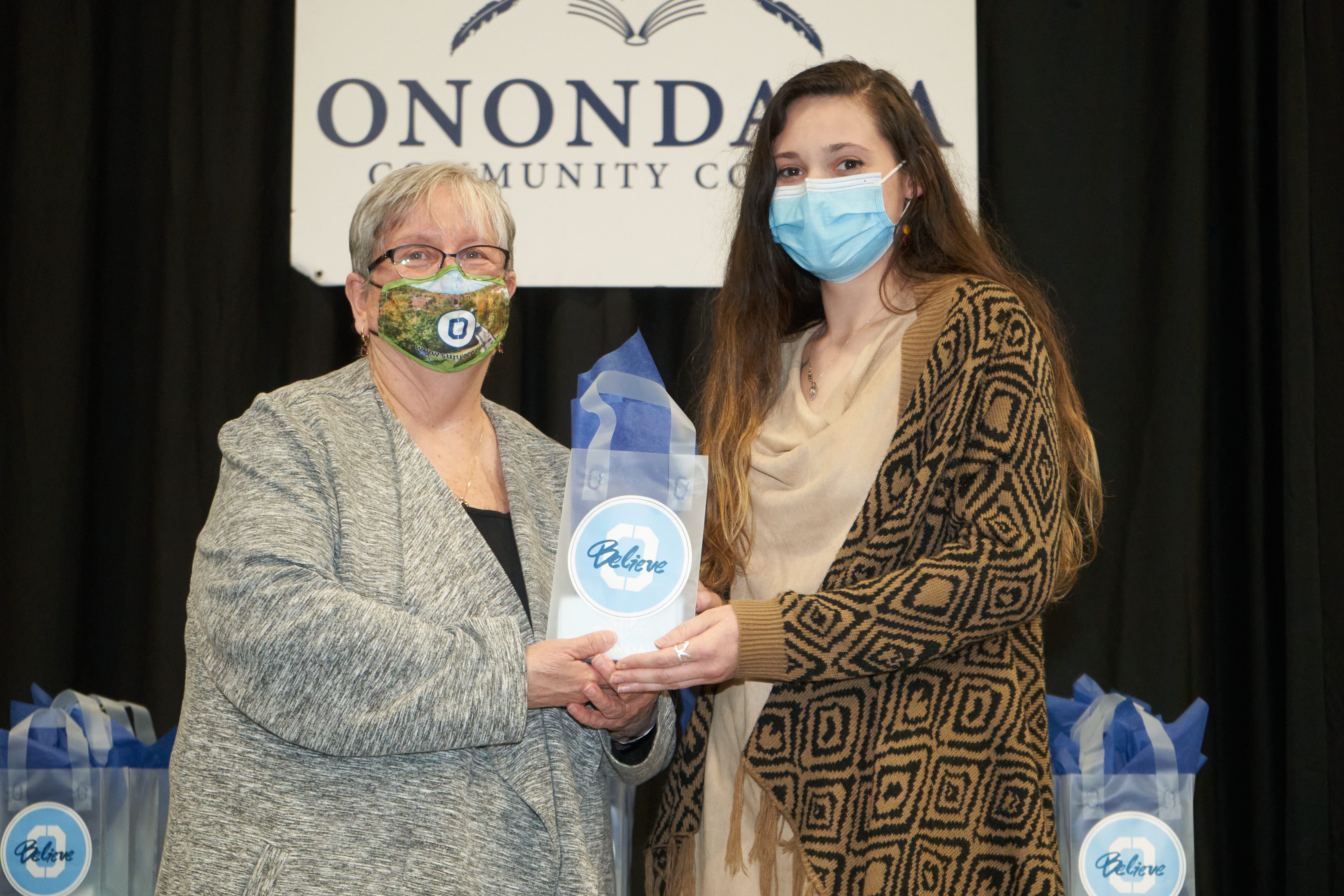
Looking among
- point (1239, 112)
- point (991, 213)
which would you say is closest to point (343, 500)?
point (991, 213)

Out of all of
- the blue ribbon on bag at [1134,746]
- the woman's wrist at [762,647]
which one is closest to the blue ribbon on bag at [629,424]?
the woman's wrist at [762,647]

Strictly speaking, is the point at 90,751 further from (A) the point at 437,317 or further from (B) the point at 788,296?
(B) the point at 788,296

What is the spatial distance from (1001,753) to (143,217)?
247 centimetres

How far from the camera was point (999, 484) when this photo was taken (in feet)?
4.62

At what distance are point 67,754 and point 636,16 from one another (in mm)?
1998

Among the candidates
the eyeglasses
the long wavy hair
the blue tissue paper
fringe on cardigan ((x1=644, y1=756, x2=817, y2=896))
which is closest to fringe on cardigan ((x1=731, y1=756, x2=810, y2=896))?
fringe on cardigan ((x1=644, y1=756, x2=817, y2=896))

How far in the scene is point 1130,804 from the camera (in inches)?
76.7

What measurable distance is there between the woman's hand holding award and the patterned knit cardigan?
12cm

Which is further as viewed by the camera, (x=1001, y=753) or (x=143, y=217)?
(x=143, y=217)

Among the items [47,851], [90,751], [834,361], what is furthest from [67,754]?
[834,361]

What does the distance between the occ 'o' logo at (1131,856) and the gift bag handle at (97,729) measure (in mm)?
1733

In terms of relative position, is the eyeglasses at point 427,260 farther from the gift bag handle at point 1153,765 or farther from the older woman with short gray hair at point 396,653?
the gift bag handle at point 1153,765

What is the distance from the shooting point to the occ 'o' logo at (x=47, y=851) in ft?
6.83

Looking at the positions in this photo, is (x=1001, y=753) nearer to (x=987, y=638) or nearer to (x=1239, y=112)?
(x=987, y=638)
